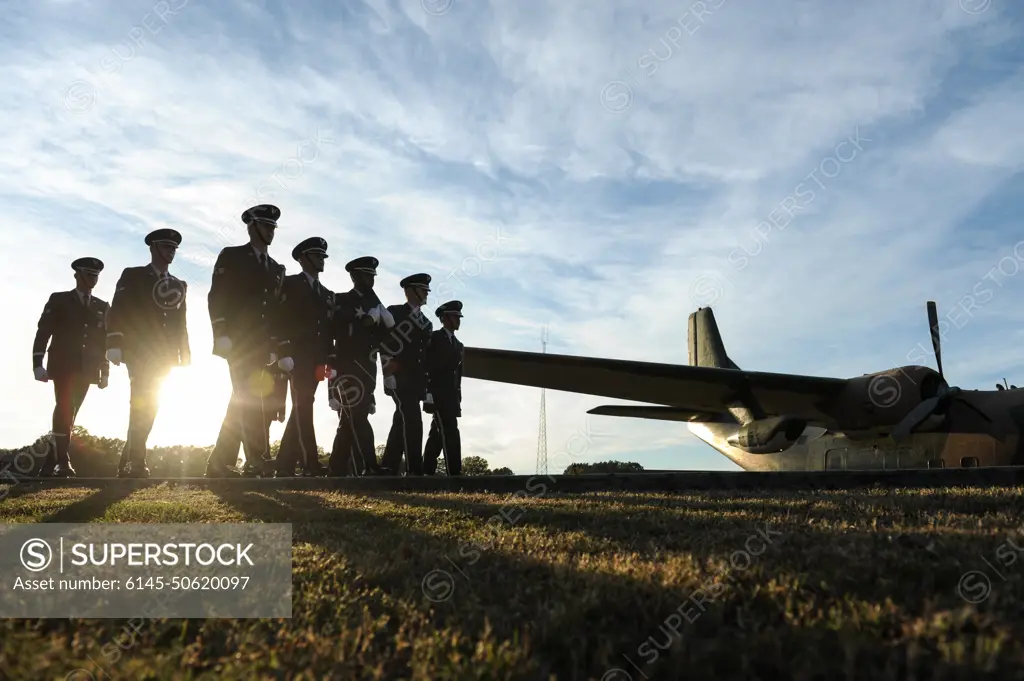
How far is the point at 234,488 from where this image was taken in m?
6.89

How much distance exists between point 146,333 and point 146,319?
16cm

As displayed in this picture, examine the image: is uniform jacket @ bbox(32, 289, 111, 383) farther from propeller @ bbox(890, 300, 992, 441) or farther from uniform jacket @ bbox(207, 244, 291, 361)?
propeller @ bbox(890, 300, 992, 441)

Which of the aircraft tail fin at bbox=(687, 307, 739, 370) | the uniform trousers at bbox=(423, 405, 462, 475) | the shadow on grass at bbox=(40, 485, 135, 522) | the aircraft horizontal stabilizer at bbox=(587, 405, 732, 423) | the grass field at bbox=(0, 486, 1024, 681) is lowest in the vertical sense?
A: the grass field at bbox=(0, 486, 1024, 681)

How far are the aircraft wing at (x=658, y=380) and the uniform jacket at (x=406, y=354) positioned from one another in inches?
177

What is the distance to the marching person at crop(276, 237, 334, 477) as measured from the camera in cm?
905

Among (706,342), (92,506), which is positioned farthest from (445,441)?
(706,342)

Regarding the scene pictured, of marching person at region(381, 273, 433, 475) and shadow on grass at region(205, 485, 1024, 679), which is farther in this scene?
marching person at region(381, 273, 433, 475)

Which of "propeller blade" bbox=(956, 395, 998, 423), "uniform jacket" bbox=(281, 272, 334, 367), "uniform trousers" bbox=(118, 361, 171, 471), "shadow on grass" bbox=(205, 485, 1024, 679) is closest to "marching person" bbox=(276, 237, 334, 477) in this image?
"uniform jacket" bbox=(281, 272, 334, 367)

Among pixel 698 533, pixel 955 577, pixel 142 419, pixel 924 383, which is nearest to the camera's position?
pixel 955 577

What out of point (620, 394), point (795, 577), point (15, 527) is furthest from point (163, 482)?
point (620, 394)

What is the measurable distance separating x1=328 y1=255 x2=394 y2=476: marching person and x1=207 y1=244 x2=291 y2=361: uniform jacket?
111 centimetres

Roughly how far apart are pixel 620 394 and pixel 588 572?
1416 cm

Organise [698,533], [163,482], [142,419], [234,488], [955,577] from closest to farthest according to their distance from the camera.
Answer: [955,577]
[698,533]
[234,488]
[163,482]
[142,419]

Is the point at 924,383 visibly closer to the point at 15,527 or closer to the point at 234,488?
the point at 234,488
